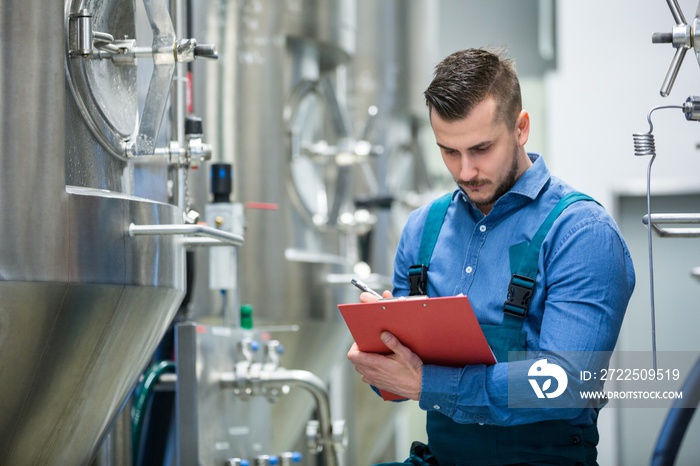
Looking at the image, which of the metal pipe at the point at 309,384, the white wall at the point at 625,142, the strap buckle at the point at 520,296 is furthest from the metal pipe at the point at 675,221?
the white wall at the point at 625,142

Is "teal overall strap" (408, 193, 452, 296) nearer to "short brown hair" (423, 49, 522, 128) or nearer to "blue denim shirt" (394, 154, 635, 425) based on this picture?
"blue denim shirt" (394, 154, 635, 425)

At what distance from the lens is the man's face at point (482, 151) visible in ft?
6.45

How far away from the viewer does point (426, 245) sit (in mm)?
2145

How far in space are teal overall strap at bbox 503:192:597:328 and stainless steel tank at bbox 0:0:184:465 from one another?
29.6 inches

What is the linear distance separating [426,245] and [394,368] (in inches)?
13.3

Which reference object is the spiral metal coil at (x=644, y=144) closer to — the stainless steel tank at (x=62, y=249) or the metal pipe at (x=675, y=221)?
the metal pipe at (x=675, y=221)

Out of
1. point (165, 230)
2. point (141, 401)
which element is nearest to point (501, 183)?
point (165, 230)

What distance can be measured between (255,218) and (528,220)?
182 centimetres

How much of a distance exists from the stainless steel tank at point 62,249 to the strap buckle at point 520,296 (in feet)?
2.46

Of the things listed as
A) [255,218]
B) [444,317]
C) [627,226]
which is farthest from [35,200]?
[627,226]

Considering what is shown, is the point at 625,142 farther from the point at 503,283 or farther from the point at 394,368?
the point at 394,368

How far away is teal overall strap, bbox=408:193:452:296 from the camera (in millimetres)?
2100

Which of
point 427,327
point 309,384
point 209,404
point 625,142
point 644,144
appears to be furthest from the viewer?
point 625,142

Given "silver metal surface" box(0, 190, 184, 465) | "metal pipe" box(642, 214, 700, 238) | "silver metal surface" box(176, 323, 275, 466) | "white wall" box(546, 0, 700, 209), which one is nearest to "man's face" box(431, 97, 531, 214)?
"metal pipe" box(642, 214, 700, 238)
